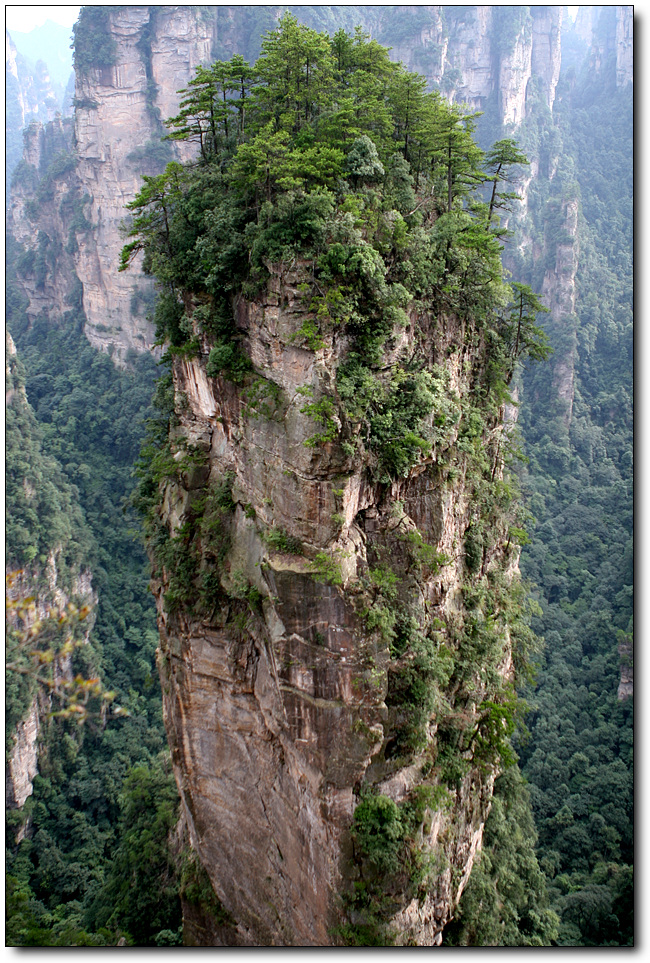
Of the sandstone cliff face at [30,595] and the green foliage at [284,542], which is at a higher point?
the green foliage at [284,542]

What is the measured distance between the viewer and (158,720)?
→ 38812 millimetres

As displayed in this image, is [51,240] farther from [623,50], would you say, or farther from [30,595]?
[623,50]

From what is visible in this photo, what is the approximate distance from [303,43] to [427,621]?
12.0 meters

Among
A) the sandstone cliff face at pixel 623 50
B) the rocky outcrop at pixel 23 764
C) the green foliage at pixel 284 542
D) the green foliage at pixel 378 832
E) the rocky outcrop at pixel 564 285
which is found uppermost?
the sandstone cliff face at pixel 623 50

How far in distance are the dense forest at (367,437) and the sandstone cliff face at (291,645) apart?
0.61m

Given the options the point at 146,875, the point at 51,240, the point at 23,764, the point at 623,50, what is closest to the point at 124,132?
the point at 51,240

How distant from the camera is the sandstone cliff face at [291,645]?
12836 mm

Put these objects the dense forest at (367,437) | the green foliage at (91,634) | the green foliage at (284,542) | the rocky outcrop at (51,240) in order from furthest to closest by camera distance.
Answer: the rocky outcrop at (51,240) → the green foliage at (91,634) → the dense forest at (367,437) → the green foliage at (284,542)

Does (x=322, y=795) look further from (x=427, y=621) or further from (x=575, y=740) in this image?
Answer: (x=575, y=740)

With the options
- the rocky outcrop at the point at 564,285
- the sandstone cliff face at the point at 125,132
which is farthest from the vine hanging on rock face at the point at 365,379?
the rocky outcrop at the point at 564,285

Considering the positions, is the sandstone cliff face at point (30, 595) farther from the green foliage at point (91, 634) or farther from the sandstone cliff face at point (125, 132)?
the sandstone cliff face at point (125, 132)

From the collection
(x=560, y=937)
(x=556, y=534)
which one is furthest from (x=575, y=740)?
(x=556, y=534)

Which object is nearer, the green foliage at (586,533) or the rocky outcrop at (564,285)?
the green foliage at (586,533)

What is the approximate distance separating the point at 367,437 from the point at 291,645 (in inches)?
166
